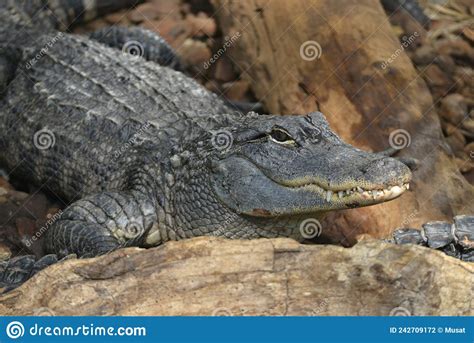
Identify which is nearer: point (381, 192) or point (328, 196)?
point (381, 192)

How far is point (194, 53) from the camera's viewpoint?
19.9 ft

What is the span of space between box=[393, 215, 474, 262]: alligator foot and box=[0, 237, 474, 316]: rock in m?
0.59

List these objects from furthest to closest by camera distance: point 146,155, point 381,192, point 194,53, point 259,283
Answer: point 194,53 → point 146,155 → point 381,192 → point 259,283

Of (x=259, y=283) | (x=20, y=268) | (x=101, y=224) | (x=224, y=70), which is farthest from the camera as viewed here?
(x=224, y=70)

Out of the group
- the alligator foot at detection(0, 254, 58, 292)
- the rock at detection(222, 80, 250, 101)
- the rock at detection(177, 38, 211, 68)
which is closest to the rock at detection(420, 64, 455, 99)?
the rock at detection(222, 80, 250, 101)

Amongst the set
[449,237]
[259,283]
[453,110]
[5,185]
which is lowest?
[259,283]

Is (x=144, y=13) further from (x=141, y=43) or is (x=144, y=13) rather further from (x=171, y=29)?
(x=141, y=43)

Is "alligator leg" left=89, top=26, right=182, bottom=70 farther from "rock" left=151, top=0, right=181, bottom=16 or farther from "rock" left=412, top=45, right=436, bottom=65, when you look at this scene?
"rock" left=412, top=45, right=436, bottom=65

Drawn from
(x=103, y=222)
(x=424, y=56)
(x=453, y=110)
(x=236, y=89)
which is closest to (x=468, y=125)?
(x=453, y=110)

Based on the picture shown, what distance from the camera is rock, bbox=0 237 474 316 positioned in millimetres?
2898

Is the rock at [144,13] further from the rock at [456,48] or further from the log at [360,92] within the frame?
the rock at [456,48]

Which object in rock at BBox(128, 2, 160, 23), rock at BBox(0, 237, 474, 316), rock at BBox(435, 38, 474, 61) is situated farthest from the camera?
rock at BBox(128, 2, 160, 23)

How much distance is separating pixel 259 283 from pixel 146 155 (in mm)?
1726

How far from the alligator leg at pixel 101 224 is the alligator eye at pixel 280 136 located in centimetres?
91
